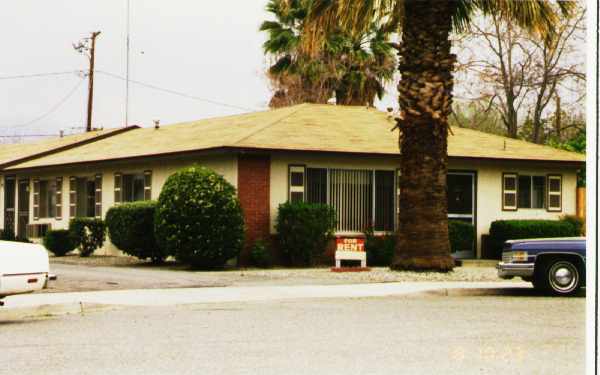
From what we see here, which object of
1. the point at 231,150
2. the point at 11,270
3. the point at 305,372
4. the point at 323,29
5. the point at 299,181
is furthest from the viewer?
the point at 299,181

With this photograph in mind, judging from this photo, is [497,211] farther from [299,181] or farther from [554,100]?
[554,100]

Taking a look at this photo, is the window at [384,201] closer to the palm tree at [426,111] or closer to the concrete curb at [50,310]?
the palm tree at [426,111]

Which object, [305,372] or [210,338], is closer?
[305,372]

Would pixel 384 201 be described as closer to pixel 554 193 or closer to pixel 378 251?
pixel 378 251

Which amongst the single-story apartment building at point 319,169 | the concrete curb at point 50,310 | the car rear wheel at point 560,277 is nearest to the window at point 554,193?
the single-story apartment building at point 319,169

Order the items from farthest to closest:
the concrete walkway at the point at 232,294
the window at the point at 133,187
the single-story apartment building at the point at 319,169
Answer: the window at the point at 133,187 → the single-story apartment building at the point at 319,169 → the concrete walkway at the point at 232,294

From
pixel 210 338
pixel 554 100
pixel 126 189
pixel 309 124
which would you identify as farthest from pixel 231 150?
pixel 554 100

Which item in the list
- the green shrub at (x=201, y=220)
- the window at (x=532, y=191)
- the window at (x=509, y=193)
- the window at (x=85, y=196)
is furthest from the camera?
the window at (x=85, y=196)

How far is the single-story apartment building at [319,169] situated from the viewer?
1038 inches

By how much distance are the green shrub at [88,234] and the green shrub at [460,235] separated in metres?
10.2

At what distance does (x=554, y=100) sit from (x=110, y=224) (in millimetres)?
24022

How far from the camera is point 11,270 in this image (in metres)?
12.9

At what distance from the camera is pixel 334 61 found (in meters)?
44.8

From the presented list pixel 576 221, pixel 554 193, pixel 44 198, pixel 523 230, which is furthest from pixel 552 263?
pixel 44 198
